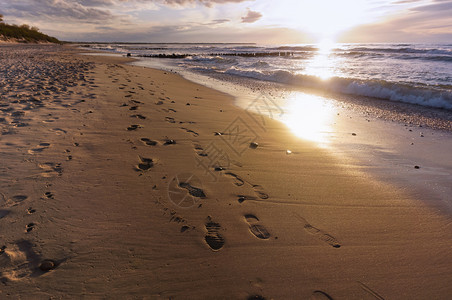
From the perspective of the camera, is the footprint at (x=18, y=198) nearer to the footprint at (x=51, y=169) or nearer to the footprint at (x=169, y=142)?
the footprint at (x=51, y=169)

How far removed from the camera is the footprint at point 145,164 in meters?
3.07

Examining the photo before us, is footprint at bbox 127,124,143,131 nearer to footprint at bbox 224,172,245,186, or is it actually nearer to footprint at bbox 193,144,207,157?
footprint at bbox 193,144,207,157

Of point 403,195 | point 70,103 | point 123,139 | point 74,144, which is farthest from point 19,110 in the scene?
point 403,195

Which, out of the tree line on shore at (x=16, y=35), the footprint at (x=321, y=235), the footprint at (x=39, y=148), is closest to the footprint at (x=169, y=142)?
the footprint at (x=39, y=148)

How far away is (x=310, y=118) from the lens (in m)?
6.05

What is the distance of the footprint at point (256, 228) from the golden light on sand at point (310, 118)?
2.62 meters

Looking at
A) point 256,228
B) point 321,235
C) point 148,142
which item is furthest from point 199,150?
point 321,235

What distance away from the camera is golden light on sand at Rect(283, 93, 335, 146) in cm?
482

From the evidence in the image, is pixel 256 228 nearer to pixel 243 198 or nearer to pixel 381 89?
pixel 243 198

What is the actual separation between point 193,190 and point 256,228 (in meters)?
0.91

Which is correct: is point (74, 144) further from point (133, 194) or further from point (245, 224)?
point (245, 224)

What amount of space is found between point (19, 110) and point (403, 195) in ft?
22.2

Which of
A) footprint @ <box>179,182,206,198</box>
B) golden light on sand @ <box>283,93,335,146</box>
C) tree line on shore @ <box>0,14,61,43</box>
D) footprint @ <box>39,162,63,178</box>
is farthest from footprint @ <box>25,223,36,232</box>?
tree line on shore @ <box>0,14,61,43</box>

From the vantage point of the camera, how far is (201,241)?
6.65ft
